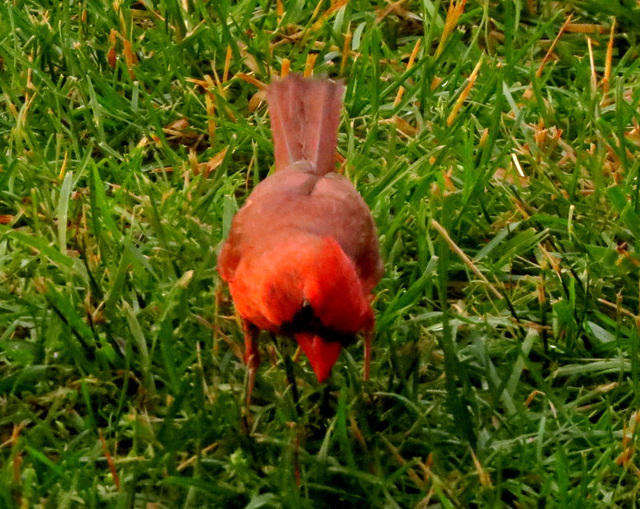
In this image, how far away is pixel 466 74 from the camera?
472 cm

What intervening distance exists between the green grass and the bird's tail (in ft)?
0.73

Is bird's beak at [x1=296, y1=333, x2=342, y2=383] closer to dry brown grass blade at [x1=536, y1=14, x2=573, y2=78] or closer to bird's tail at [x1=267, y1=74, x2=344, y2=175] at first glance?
bird's tail at [x1=267, y1=74, x2=344, y2=175]

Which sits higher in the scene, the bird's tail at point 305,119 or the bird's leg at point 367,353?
the bird's tail at point 305,119

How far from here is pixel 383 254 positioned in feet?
12.2

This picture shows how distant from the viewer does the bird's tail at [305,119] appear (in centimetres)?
382

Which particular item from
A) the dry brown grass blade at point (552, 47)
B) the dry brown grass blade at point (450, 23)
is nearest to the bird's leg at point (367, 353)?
the dry brown grass blade at point (450, 23)

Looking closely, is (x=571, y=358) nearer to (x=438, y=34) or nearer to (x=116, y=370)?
(x=116, y=370)

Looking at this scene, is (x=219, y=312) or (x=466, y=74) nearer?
(x=219, y=312)

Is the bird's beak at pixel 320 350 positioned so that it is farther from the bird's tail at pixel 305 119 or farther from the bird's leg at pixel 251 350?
the bird's tail at pixel 305 119

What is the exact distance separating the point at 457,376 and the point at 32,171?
1.63m

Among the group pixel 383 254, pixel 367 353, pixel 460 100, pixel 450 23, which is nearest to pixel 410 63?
pixel 450 23

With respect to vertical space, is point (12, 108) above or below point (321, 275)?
below

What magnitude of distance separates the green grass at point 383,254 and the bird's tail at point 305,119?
0.22m

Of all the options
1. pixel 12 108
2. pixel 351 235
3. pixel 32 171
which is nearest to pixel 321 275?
pixel 351 235
